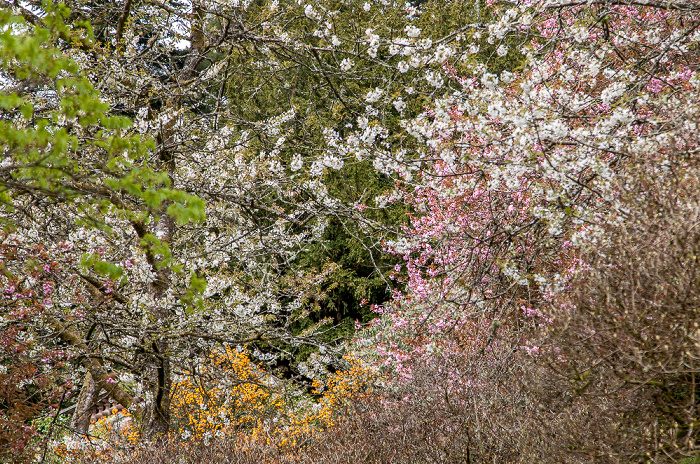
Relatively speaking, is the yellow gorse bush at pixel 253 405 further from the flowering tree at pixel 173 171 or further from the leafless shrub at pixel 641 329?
the leafless shrub at pixel 641 329

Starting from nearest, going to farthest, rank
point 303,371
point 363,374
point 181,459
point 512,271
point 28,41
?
point 28,41 → point 512,271 → point 181,459 → point 303,371 → point 363,374

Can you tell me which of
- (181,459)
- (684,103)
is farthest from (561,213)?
(181,459)

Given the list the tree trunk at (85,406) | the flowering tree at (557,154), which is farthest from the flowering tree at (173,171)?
the tree trunk at (85,406)

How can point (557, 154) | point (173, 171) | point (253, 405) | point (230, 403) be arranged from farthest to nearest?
point (253, 405)
point (230, 403)
point (173, 171)
point (557, 154)

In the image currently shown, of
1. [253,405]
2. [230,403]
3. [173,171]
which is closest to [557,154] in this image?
[173,171]

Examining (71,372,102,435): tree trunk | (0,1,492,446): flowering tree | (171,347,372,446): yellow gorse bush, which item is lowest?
(171,347,372,446): yellow gorse bush

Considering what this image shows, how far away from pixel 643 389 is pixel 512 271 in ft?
3.07

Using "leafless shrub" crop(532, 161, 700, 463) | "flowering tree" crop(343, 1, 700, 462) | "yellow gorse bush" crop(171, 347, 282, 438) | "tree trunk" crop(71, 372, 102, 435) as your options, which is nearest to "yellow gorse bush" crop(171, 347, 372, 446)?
"yellow gorse bush" crop(171, 347, 282, 438)

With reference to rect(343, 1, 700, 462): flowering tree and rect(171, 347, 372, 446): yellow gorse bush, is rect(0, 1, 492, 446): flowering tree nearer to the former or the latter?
rect(343, 1, 700, 462): flowering tree

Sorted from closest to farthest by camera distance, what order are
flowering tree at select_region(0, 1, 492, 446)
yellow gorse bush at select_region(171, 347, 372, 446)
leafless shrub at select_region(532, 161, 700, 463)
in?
leafless shrub at select_region(532, 161, 700, 463)
flowering tree at select_region(0, 1, 492, 446)
yellow gorse bush at select_region(171, 347, 372, 446)

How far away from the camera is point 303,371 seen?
253 inches

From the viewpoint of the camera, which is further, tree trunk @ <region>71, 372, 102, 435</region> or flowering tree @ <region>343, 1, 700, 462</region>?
tree trunk @ <region>71, 372, 102, 435</region>

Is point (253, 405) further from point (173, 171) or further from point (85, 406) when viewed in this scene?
point (173, 171)

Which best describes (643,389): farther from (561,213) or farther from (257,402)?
(257,402)
